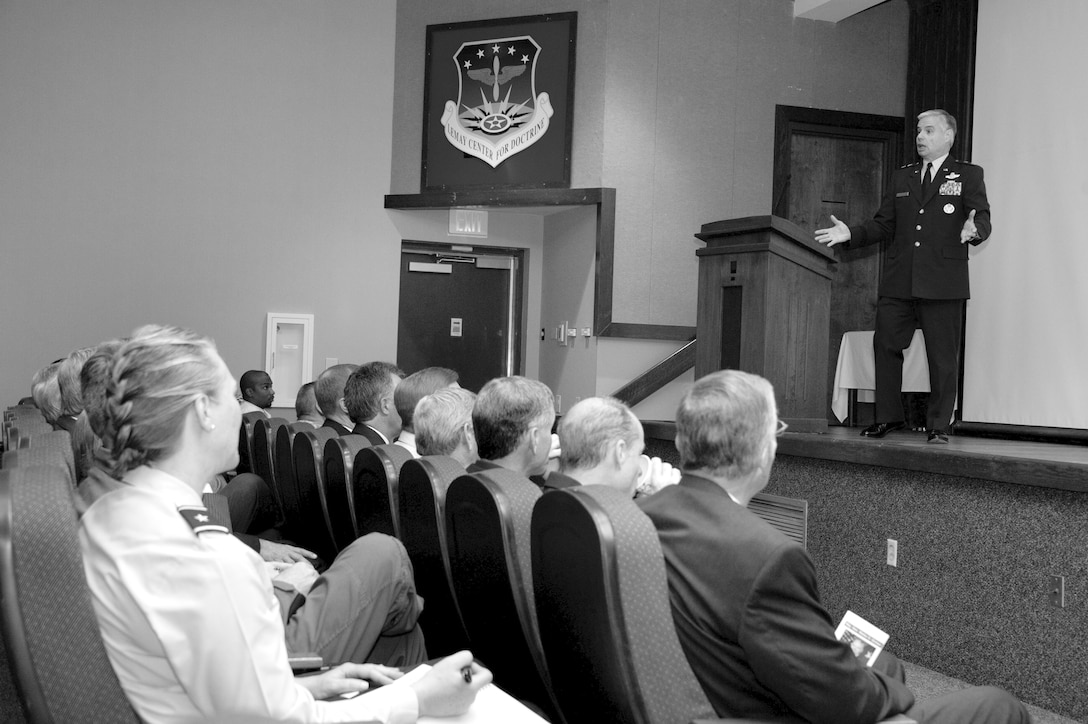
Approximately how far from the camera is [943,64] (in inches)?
269

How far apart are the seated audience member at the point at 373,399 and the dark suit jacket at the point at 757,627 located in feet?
7.56

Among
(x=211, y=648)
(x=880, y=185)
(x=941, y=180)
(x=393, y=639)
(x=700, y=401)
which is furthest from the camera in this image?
(x=880, y=185)

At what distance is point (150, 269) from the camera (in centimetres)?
774

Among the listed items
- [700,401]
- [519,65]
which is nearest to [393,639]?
[700,401]

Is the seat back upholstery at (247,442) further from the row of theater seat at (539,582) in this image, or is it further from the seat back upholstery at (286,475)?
the row of theater seat at (539,582)

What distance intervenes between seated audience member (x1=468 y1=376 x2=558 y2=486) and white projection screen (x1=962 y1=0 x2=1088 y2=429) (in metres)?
3.87

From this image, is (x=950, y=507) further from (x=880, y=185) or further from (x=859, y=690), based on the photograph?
(x=880, y=185)

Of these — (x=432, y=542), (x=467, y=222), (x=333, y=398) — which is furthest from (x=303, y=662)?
(x=467, y=222)

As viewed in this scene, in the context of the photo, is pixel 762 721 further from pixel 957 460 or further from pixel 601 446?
pixel 957 460

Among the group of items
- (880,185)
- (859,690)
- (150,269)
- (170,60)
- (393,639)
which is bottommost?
(393,639)

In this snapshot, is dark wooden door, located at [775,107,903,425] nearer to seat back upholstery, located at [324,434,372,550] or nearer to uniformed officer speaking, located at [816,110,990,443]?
uniformed officer speaking, located at [816,110,990,443]

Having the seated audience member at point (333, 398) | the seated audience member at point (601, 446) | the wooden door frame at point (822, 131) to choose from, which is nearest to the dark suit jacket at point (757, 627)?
the seated audience member at point (601, 446)

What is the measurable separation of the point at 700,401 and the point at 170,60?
715 cm

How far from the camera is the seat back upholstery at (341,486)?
291 cm
